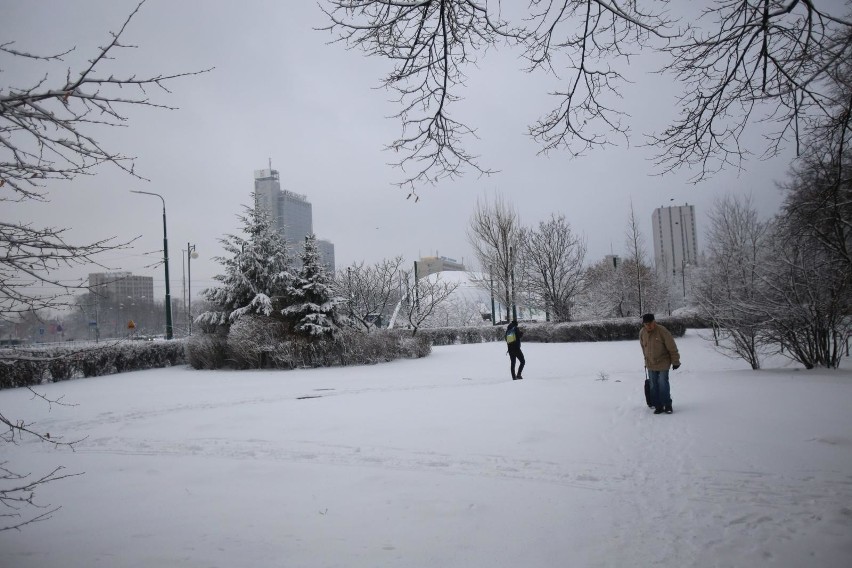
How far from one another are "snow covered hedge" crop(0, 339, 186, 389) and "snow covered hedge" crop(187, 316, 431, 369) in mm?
1568

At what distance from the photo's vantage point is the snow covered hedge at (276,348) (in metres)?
16.3

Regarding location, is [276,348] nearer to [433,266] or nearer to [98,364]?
[98,364]

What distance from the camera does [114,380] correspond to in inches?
573

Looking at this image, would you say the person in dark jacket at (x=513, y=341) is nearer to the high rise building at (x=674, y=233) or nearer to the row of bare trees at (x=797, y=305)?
the row of bare trees at (x=797, y=305)

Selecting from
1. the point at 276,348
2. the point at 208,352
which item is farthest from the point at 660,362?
the point at 208,352

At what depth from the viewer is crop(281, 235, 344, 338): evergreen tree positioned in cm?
1686

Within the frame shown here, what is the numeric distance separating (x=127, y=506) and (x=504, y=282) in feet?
94.7

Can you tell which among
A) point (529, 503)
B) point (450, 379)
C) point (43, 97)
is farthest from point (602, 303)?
point (43, 97)

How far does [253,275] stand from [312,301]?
12.5 ft

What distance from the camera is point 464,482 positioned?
459cm

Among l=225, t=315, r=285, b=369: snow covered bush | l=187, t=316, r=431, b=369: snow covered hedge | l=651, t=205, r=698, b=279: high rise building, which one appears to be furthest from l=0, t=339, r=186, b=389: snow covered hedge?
l=651, t=205, r=698, b=279: high rise building

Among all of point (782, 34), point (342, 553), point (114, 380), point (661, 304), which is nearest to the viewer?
point (342, 553)

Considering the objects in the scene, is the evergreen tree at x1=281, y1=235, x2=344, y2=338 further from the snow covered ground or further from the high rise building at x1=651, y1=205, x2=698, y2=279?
the high rise building at x1=651, y1=205, x2=698, y2=279

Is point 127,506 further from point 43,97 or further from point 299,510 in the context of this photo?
point 43,97
